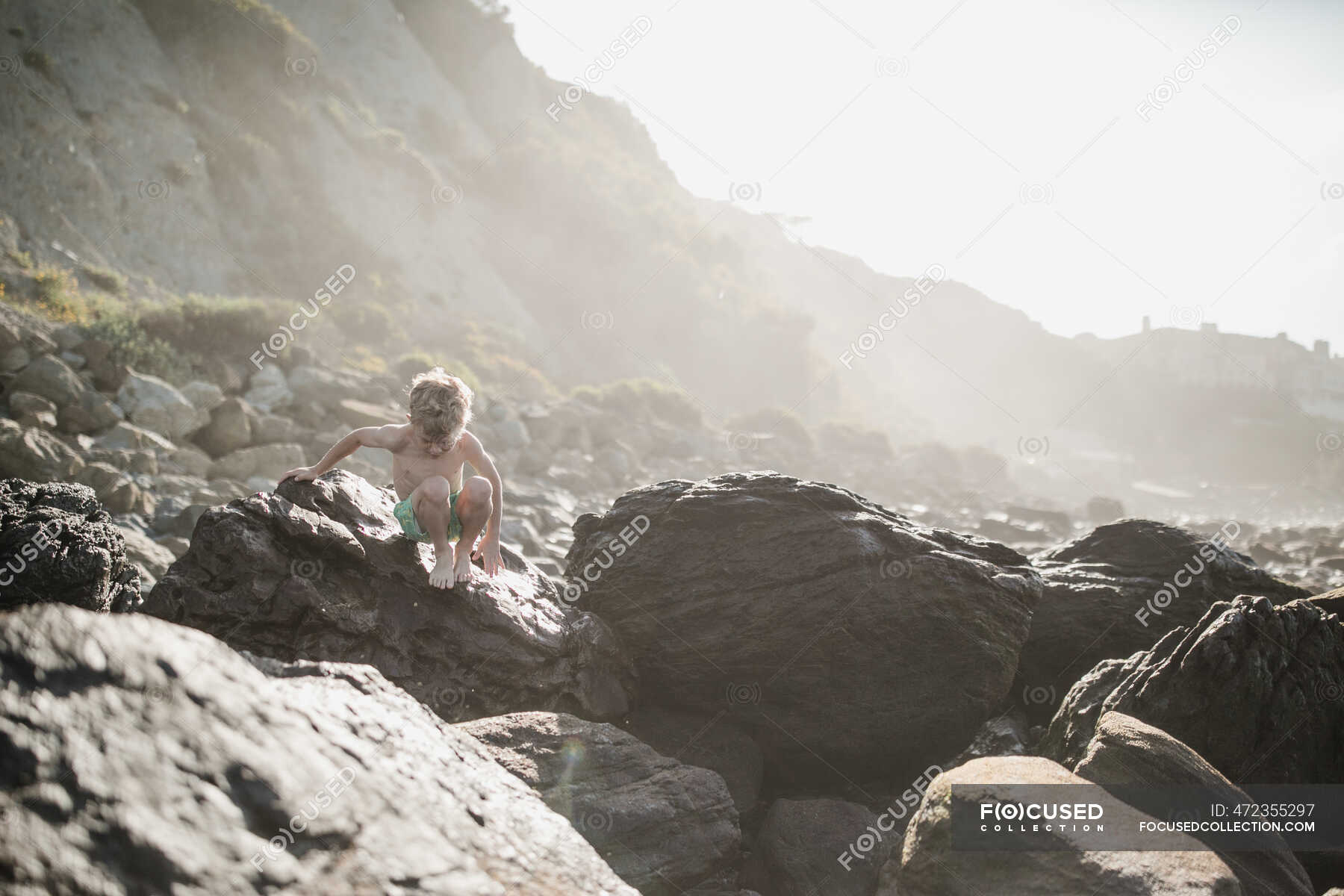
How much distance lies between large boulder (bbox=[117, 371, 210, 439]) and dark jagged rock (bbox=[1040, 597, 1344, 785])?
12221 mm

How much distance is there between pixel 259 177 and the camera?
24.5 metres

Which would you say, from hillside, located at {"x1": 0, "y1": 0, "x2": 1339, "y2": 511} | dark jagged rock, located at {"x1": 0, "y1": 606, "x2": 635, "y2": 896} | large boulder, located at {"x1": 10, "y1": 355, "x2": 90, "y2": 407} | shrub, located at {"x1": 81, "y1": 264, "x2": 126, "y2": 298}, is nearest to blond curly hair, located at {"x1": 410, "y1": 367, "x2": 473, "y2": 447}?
dark jagged rock, located at {"x1": 0, "y1": 606, "x2": 635, "y2": 896}

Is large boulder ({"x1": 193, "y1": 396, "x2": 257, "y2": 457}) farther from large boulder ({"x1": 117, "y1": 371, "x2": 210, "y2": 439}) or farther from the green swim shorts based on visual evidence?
the green swim shorts

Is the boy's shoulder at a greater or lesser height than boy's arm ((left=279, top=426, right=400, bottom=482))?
greater

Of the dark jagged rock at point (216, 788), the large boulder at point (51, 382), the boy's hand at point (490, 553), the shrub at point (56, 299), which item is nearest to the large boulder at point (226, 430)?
the large boulder at point (51, 382)

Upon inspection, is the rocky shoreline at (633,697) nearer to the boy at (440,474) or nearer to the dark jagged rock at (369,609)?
the dark jagged rock at (369,609)

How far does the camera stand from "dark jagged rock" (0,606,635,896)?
1.86 metres

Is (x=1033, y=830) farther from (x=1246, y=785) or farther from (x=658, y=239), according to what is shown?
(x=658, y=239)

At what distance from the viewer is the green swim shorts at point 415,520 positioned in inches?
179

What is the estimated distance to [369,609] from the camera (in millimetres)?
4383

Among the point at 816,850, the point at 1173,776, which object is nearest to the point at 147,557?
the point at 816,850

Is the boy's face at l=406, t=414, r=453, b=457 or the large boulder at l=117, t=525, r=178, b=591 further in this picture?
the large boulder at l=117, t=525, r=178, b=591

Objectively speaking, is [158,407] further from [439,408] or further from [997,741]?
[997,741]

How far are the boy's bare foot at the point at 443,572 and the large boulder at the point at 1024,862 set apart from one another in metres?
2.84
